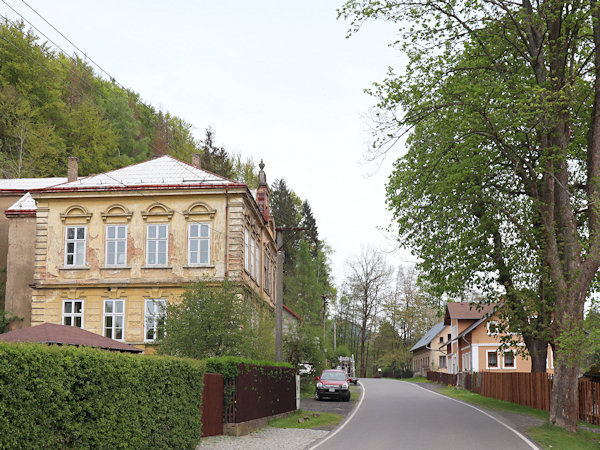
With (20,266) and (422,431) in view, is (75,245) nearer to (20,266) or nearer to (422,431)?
(20,266)

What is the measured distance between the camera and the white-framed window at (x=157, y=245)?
3350 centimetres

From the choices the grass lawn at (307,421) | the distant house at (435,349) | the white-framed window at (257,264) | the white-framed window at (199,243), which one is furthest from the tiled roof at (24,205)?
the distant house at (435,349)

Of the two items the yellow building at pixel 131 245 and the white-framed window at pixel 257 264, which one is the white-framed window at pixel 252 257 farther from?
the yellow building at pixel 131 245

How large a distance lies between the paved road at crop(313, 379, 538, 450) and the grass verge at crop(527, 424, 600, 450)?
520 millimetres

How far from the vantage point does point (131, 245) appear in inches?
1329

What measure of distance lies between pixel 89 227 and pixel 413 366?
73.9 m

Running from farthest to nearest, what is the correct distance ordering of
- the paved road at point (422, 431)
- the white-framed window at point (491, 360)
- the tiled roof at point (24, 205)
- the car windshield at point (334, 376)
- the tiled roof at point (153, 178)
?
1. the white-framed window at point (491, 360)
2. the tiled roof at point (24, 205)
3. the car windshield at point (334, 376)
4. the tiled roof at point (153, 178)
5. the paved road at point (422, 431)

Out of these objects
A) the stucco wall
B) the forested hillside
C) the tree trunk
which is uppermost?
the forested hillside

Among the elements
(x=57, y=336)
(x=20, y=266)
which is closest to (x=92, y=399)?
(x=57, y=336)

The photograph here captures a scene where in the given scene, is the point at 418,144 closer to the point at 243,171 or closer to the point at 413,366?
the point at 243,171

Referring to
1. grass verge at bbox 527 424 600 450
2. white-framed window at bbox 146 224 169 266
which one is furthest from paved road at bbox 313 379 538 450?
white-framed window at bbox 146 224 169 266

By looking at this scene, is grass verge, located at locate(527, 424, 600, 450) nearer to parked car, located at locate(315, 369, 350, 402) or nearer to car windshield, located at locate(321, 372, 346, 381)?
parked car, located at locate(315, 369, 350, 402)

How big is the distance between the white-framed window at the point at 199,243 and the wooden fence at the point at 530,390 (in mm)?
16399

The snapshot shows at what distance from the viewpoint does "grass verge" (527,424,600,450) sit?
1733 centimetres
